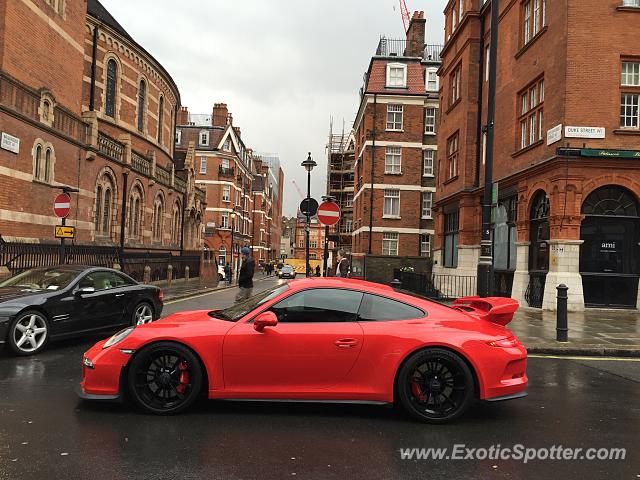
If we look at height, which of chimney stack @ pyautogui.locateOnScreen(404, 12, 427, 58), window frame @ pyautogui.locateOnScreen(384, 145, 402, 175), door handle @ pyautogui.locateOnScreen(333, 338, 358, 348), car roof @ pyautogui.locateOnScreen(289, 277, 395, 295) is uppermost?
chimney stack @ pyautogui.locateOnScreen(404, 12, 427, 58)

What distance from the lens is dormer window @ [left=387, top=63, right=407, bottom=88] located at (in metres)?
37.0

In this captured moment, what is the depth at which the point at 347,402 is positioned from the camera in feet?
14.9

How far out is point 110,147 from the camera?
26.7m

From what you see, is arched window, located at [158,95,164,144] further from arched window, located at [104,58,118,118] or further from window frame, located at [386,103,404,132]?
window frame, located at [386,103,404,132]

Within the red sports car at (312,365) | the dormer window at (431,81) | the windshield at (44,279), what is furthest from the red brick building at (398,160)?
A: the red sports car at (312,365)

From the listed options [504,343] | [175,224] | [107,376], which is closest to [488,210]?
[504,343]

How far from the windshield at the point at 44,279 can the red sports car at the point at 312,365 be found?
4048 millimetres

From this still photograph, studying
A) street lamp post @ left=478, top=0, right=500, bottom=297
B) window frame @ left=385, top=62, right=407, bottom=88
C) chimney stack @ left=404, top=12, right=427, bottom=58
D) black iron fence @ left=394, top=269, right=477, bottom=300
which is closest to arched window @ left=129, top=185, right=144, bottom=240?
black iron fence @ left=394, top=269, right=477, bottom=300

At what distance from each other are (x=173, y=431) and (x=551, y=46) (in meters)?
16.1

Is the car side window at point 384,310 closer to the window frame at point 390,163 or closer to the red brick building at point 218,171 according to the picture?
the window frame at point 390,163

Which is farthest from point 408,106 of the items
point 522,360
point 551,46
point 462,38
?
point 522,360

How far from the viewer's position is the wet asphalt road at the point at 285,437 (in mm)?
3492

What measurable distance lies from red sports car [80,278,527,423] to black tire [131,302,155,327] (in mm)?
4841

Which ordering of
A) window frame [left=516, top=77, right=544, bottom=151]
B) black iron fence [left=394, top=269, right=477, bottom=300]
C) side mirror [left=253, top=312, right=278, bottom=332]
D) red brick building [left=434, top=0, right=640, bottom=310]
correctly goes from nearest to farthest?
side mirror [left=253, top=312, right=278, bottom=332], red brick building [left=434, top=0, right=640, bottom=310], window frame [left=516, top=77, right=544, bottom=151], black iron fence [left=394, top=269, right=477, bottom=300]
